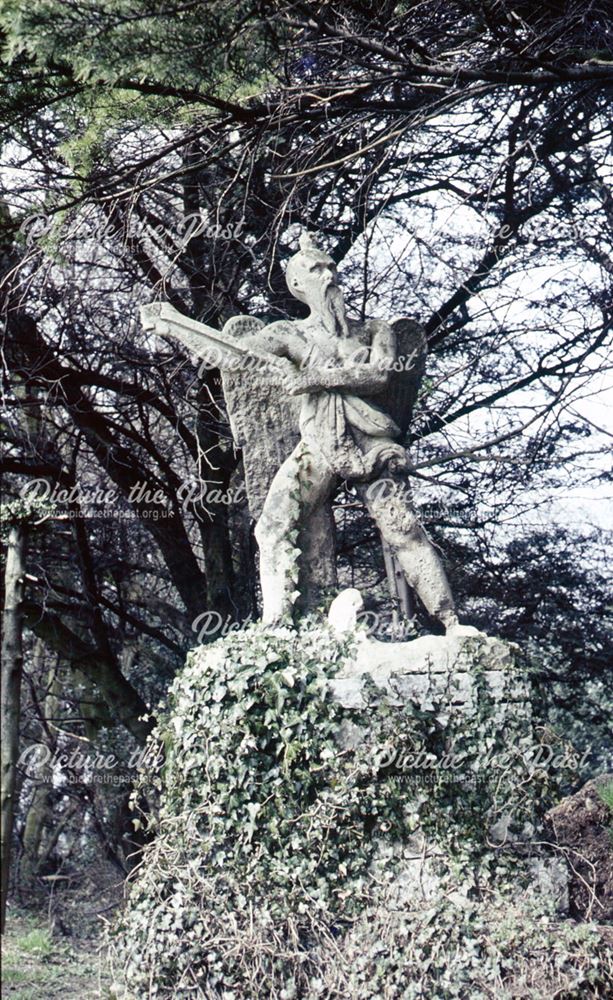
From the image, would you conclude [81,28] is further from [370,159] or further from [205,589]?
[205,589]

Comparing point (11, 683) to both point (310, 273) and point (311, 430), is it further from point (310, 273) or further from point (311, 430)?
point (310, 273)

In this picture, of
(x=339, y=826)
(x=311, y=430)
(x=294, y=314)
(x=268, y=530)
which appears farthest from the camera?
(x=294, y=314)

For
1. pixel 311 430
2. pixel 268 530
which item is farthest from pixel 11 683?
pixel 311 430

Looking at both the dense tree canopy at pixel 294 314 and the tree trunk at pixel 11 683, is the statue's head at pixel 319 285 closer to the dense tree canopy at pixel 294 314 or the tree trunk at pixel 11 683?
the dense tree canopy at pixel 294 314

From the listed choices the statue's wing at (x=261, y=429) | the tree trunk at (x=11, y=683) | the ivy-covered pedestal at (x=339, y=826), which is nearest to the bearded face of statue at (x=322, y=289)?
the statue's wing at (x=261, y=429)

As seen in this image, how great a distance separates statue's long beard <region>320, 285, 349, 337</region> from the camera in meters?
6.10

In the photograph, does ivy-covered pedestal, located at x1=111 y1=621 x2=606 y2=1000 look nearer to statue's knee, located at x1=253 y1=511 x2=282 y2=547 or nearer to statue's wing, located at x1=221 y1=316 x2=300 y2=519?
statue's knee, located at x1=253 y1=511 x2=282 y2=547

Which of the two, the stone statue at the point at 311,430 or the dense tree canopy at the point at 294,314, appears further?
the dense tree canopy at the point at 294,314

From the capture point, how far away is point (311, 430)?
6004mm

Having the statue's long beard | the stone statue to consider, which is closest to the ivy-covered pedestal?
the stone statue

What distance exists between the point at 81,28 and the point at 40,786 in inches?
359

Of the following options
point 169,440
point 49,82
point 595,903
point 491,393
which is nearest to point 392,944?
point 595,903

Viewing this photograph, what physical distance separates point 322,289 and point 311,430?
2.64 ft

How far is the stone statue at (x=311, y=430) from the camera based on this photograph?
578cm
